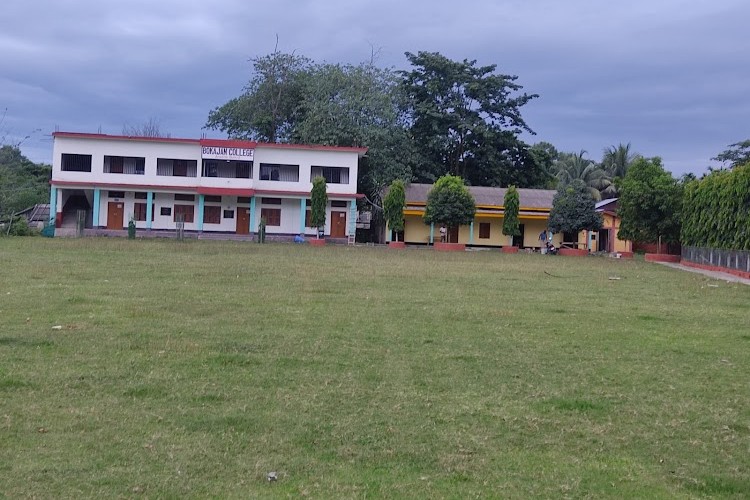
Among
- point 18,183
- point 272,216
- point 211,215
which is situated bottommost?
point 211,215

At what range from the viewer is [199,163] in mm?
46438

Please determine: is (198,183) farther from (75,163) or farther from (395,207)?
(395,207)

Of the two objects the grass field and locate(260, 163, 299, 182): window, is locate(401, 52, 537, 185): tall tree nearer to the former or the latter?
locate(260, 163, 299, 182): window

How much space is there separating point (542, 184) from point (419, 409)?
2103 inches

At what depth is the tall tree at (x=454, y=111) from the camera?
170ft

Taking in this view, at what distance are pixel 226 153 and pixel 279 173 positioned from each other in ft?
11.8

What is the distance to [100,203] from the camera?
47125 millimetres

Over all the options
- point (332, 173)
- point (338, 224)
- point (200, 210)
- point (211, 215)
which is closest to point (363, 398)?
point (200, 210)

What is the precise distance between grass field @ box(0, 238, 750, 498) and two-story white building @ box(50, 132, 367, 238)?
33.6 metres

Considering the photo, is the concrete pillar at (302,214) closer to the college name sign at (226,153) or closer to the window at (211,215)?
the college name sign at (226,153)

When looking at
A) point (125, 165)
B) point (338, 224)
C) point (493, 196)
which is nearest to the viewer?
point (125, 165)

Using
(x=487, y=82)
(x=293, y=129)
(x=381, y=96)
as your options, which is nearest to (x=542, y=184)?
(x=487, y=82)

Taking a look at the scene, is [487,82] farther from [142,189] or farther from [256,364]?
[256,364]

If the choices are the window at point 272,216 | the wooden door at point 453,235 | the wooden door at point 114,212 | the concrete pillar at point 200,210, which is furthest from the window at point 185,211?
the wooden door at point 453,235
